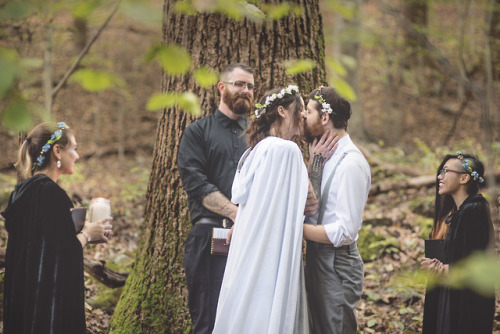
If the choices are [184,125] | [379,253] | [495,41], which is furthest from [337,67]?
[495,41]

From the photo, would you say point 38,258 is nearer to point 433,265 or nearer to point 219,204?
point 219,204

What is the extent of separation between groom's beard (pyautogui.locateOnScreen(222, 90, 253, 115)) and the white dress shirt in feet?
3.31

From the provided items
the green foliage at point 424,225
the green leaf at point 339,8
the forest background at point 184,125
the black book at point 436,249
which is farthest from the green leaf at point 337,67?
the green foliage at point 424,225

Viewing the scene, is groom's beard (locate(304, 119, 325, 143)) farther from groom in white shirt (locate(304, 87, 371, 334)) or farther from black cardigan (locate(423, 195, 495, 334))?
black cardigan (locate(423, 195, 495, 334))

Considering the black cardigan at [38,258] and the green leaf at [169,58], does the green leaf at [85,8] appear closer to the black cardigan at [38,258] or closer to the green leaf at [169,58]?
the green leaf at [169,58]

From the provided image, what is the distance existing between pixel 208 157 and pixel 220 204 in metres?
0.46

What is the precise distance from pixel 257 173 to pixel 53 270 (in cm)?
163

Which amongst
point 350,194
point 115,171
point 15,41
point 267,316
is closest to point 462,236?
point 350,194

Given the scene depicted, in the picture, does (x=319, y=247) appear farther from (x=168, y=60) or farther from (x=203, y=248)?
(x=168, y=60)

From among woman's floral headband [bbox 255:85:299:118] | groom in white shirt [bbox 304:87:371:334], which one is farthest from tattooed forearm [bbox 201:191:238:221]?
woman's floral headband [bbox 255:85:299:118]

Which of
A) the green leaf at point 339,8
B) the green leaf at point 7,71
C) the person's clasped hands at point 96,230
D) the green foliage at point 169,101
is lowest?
the person's clasped hands at point 96,230

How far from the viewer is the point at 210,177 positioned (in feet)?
12.0

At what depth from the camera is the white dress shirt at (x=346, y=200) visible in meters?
2.90

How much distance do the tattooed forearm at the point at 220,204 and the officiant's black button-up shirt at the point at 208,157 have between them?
7cm
